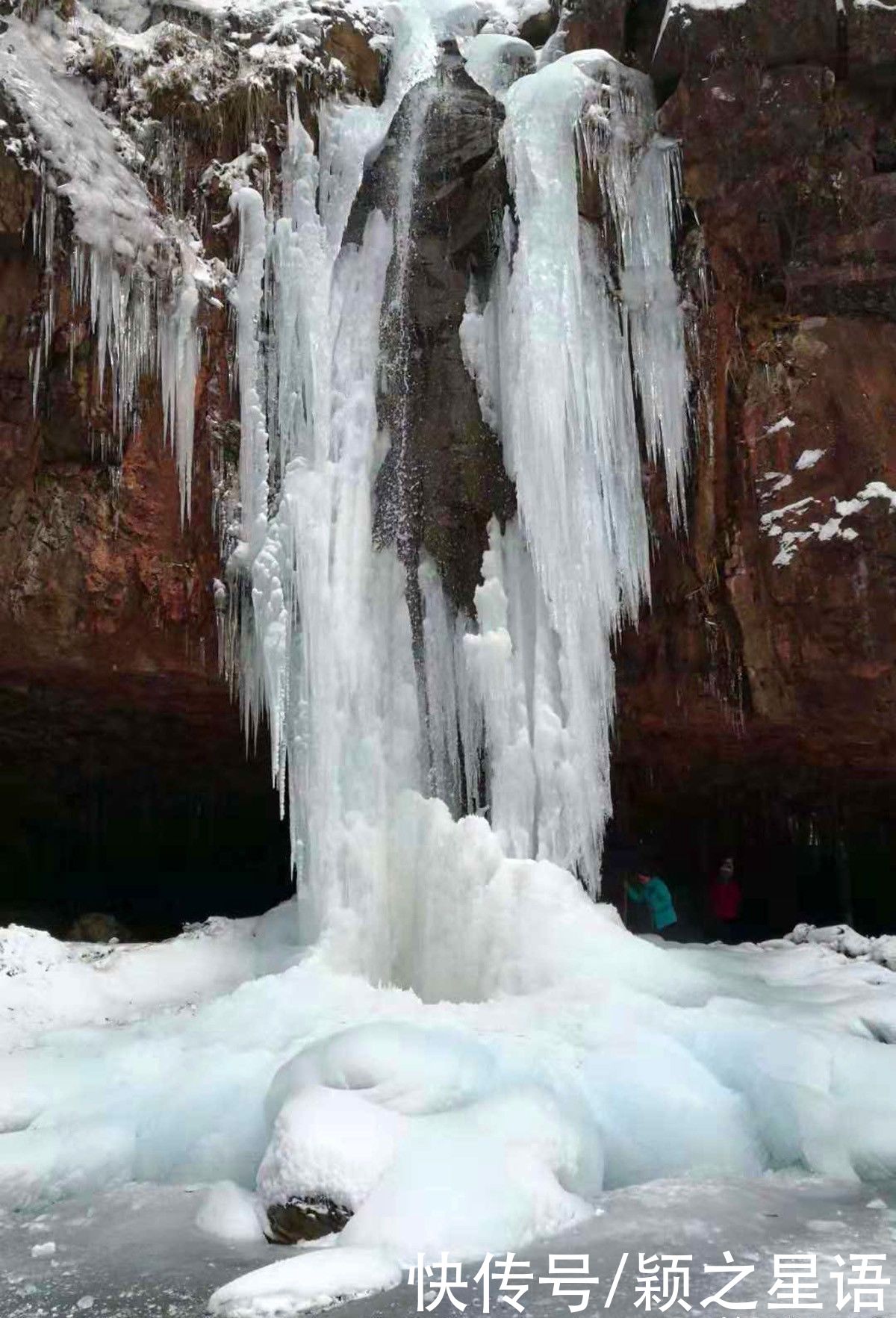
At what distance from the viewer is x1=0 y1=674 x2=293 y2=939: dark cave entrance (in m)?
11.5

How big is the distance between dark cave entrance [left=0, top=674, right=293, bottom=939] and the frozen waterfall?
8.35 feet

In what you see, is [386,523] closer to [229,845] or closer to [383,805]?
[383,805]

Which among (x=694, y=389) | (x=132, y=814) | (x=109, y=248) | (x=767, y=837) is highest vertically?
(x=109, y=248)

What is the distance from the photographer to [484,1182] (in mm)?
4188

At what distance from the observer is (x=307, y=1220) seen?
13.7 ft

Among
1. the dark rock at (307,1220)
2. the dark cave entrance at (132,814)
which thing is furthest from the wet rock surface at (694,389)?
the dark rock at (307,1220)

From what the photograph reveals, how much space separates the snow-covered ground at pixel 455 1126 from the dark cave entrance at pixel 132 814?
4.42 meters

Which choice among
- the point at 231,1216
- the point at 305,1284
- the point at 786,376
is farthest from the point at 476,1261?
the point at 786,376

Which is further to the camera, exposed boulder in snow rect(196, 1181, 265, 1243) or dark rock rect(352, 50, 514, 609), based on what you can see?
dark rock rect(352, 50, 514, 609)

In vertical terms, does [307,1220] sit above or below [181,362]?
below

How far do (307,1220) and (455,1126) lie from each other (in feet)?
2.29

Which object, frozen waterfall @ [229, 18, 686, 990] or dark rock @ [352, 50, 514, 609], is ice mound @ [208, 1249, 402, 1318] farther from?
dark rock @ [352, 50, 514, 609]

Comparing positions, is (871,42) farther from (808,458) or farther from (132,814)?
(132,814)

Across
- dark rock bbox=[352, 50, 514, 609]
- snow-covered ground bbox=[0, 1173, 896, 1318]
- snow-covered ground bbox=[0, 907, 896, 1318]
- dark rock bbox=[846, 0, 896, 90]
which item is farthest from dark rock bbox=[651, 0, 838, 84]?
snow-covered ground bbox=[0, 1173, 896, 1318]
